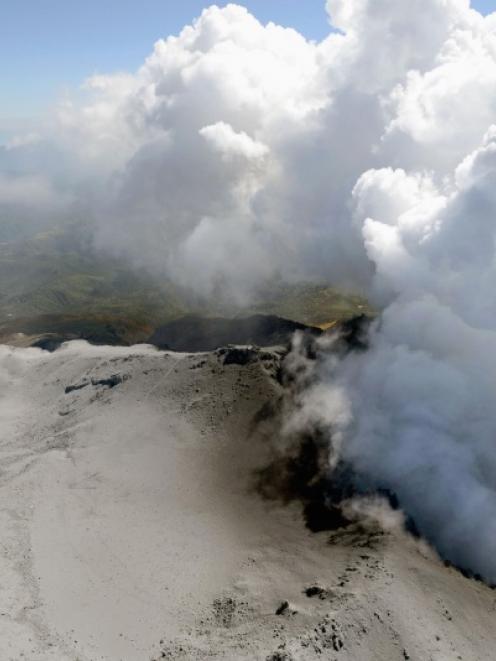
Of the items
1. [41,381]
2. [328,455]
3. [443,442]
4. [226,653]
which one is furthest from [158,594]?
[41,381]

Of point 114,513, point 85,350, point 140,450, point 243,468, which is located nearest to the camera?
point 114,513

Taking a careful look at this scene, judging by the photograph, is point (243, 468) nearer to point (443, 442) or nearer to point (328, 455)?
point (328, 455)

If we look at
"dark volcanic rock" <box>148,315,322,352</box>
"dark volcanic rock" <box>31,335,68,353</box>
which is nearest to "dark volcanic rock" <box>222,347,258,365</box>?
"dark volcanic rock" <box>148,315,322,352</box>

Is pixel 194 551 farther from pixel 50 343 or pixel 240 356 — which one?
pixel 50 343

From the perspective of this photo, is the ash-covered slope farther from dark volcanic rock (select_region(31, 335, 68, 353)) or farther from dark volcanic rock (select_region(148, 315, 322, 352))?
dark volcanic rock (select_region(31, 335, 68, 353))

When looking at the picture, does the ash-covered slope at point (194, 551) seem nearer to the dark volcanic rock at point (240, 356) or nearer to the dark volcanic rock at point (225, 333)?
the dark volcanic rock at point (240, 356)

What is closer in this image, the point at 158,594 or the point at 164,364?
the point at 158,594

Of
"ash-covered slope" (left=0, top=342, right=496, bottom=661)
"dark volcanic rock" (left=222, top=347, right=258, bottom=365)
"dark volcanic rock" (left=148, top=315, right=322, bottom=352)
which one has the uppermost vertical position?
"dark volcanic rock" (left=148, top=315, right=322, bottom=352)
